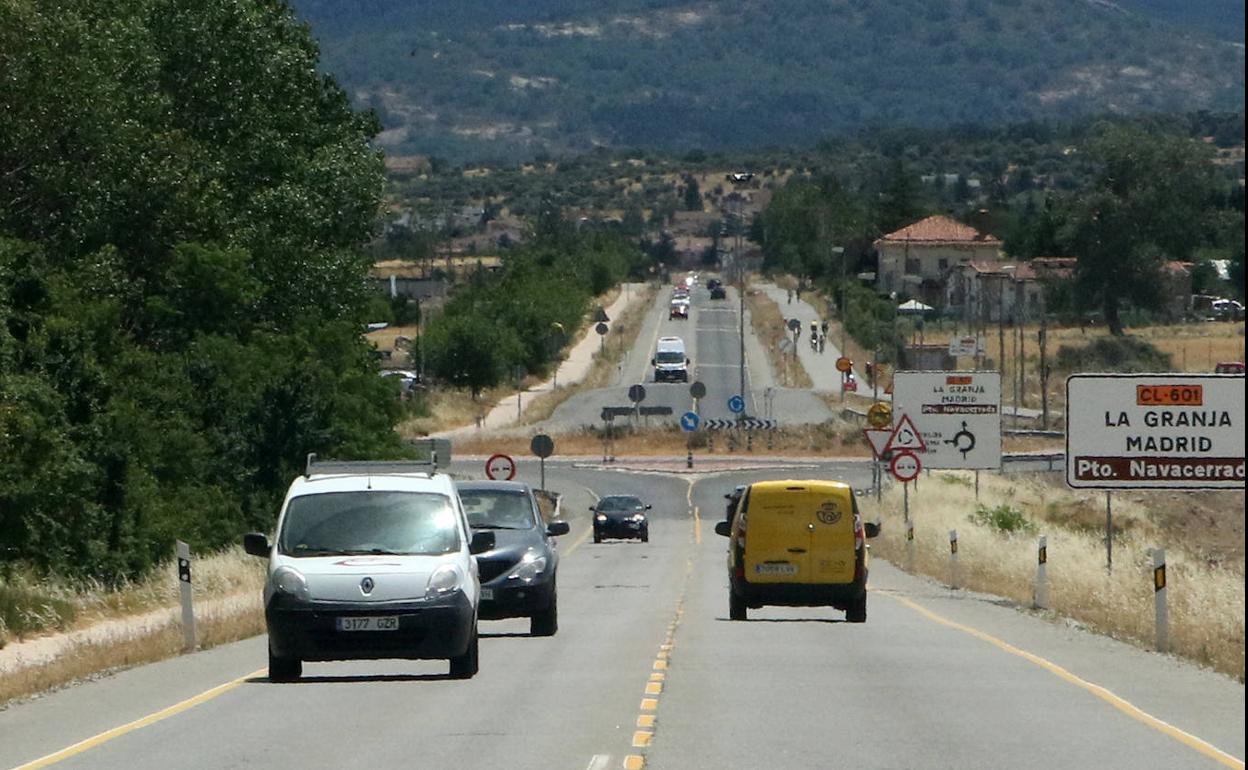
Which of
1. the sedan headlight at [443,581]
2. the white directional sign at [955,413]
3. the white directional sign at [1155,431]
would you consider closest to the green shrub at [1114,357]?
the white directional sign at [955,413]

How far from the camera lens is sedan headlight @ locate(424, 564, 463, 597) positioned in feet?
59.5

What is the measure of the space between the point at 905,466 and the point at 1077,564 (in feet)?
15.9

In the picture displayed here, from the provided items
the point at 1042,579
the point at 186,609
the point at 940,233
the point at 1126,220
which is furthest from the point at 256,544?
the point at 940,233

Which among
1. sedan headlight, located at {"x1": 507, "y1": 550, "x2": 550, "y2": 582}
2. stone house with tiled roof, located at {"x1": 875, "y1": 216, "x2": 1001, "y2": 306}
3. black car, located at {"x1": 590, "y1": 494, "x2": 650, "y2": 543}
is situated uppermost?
stone house with tiled roof, located at {"x1": 875, "y1": 216, "x2": 1001, "y2": 306}

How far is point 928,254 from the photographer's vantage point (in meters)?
160

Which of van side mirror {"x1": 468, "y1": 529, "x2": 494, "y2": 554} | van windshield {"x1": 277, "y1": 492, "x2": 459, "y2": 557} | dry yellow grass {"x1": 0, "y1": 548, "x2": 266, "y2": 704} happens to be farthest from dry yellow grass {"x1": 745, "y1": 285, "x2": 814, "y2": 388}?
van windshield {"x1": 277, "y1": 492, "x2": 459, "y2": 557}

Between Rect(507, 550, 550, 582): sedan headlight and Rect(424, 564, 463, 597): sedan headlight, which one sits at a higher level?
Rect(424, 564, 463, 597): sedan headlight

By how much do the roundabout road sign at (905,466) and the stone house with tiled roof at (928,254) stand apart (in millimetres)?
108992

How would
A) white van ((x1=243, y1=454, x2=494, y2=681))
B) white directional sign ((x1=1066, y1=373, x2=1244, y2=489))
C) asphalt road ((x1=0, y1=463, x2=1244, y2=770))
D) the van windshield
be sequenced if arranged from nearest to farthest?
1. asphalt road ((x1=0, y1=463, x2=1244, y2=770))
2. white van ((x1=243, y1=454, x2=494, y2=681))
3. the van windshield
4. white directional sign ((x1=1066, y1=373, x2=1244, y2=489))

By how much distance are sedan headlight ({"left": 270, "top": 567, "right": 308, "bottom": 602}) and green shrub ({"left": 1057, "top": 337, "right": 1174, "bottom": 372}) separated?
7730 centimetres

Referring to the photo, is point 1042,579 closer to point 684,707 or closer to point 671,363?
point 684,707

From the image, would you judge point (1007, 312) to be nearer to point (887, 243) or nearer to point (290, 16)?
point (887, 243)

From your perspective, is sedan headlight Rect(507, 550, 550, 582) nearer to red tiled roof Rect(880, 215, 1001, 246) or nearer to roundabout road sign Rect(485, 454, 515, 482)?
roundabout road sign Rect(485, 454, 515, 482)

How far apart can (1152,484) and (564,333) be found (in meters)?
103
